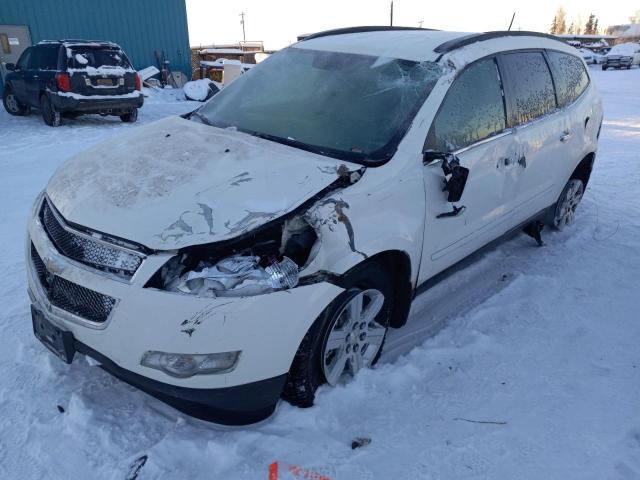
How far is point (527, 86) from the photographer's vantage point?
3.82m

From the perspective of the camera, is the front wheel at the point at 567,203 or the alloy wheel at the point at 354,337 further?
the front wheel at the point at 567,203

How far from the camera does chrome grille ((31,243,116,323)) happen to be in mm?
2166

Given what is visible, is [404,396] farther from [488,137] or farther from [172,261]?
[488,137]

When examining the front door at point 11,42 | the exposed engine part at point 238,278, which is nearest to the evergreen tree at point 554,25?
the front door at point 11,42

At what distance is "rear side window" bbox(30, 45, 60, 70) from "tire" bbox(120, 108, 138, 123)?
163 centimetres

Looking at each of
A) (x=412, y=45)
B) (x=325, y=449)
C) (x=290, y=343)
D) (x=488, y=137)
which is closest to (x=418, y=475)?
(x=325, y=449)

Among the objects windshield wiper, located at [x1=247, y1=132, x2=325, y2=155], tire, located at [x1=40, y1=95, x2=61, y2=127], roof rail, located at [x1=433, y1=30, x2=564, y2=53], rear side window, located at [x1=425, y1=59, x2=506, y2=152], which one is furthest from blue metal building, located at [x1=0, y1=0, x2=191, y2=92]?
rear side window, located at [x1=425, y1=59, x2=506, y2=152]

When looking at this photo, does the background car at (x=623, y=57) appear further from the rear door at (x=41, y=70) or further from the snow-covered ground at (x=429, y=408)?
the snow-covered ground at (x=429, y=408)

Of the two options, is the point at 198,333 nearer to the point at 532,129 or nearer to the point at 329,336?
the point at 329,336

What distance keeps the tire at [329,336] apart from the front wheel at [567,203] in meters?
2.79

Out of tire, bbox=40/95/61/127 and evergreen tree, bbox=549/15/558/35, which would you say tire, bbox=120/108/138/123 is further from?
evergreen tree, bbox=549/15/558/35

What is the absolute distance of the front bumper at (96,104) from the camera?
10.1 m

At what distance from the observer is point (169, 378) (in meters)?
2.13

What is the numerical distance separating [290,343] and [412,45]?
217 cm
